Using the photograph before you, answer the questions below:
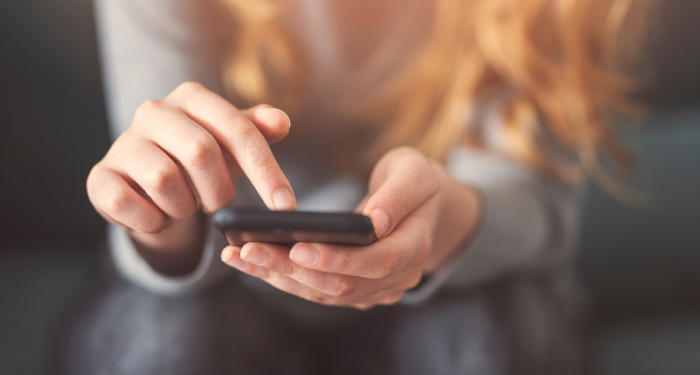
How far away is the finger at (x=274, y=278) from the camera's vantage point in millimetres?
253

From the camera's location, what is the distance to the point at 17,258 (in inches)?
25.7

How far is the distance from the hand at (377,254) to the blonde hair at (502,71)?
0.34 meters

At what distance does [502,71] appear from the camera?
0.67 metres

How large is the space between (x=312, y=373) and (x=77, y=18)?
636 millimetres

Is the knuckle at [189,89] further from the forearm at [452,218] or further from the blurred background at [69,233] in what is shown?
the blurred background at [69,233]

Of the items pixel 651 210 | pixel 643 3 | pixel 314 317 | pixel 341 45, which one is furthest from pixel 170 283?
pixel 651 210

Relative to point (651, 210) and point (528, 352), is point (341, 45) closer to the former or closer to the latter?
point (528, 352)

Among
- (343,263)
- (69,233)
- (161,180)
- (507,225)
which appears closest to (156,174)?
(161,180)

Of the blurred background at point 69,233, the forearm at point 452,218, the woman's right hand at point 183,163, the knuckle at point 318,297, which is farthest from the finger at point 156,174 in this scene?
the blurred background at point 69,233

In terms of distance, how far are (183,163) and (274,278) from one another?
0.09 metres

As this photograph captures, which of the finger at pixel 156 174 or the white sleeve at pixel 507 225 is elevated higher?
the finger at pixel 156 174

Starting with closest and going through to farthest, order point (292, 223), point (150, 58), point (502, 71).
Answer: point (292, 223)
point (150, 58)
point (502, 71)

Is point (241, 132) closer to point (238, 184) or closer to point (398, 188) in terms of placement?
point (398, 188)

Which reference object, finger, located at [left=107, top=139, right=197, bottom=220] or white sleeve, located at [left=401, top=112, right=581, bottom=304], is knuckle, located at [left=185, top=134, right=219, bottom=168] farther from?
white sleeve, located at [left=401, top=112, right=581, bottom=304]
